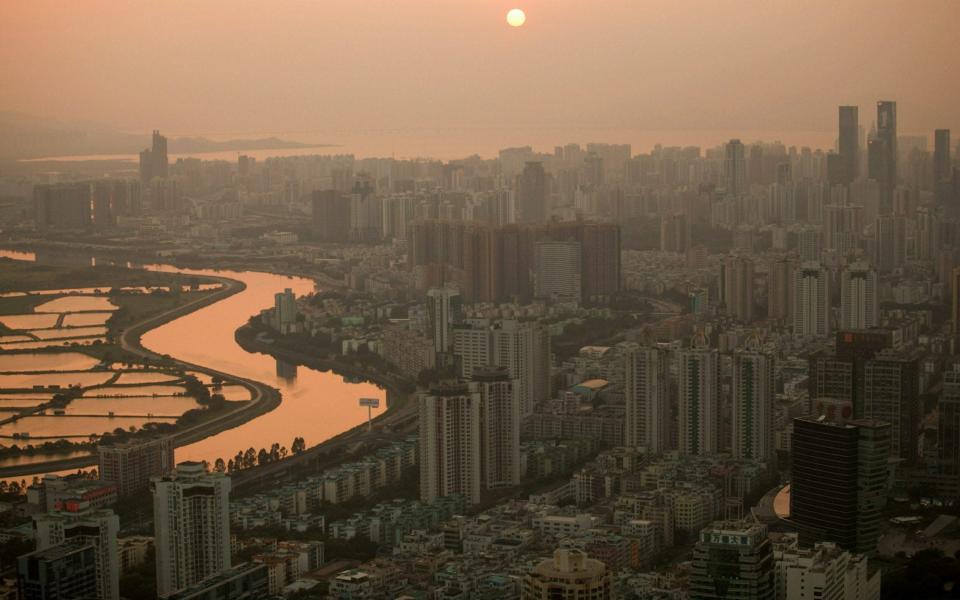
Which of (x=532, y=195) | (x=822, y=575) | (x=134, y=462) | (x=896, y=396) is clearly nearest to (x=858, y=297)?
(x=896, y=396)

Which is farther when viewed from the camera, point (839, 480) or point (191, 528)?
point (839, 480)

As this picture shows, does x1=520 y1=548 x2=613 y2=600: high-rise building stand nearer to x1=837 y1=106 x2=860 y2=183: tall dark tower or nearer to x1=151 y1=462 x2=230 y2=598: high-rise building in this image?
x1=151 y1=462 x2=230 y2=598: high-rise building

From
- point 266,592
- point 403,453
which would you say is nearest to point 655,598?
point 266,592

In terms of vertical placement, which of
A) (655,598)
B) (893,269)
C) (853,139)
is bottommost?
(655,598)

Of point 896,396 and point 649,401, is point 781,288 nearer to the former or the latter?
point 649,401

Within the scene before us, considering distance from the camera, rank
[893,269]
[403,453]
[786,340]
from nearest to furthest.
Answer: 1. [403,453]
2. [786,340]
3. [893,269]

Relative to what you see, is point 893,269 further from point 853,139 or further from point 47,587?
point 47,587

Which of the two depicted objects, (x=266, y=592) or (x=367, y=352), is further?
(x=367, y=352)
